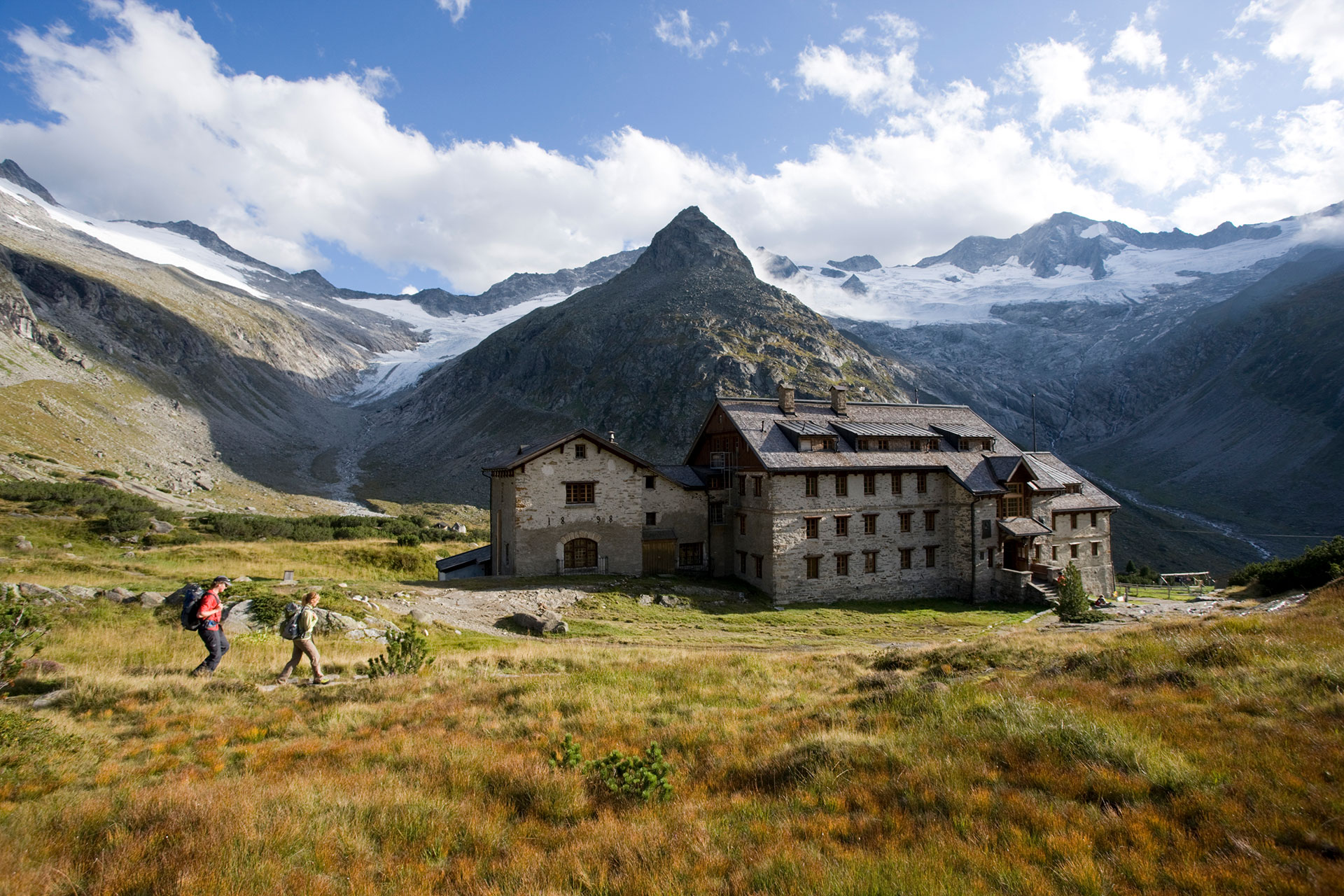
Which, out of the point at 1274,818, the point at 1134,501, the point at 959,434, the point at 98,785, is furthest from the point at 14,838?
the point at 1134,501

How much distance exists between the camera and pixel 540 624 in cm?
2622

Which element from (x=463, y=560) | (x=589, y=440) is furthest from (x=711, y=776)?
(x=463, y=560)

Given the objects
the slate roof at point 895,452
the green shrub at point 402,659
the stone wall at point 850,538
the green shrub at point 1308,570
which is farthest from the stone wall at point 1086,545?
the green shrub at point 402,659

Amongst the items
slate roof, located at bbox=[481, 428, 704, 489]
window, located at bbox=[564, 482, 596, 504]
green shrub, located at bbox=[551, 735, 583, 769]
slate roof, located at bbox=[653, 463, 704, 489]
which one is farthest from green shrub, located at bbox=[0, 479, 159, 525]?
green shrub, located at bbox=[551, 735, 583, 769]

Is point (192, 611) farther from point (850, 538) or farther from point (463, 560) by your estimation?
point (850, 538)

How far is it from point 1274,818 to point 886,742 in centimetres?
444

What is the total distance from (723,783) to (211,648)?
13.4m

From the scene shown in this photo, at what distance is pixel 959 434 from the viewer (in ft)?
144

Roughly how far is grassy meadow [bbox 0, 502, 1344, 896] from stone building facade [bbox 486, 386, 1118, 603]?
808 inches

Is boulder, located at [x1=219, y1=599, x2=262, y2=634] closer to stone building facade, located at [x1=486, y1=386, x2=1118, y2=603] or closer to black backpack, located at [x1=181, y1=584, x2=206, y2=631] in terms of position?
black backpack, located at [x1=181, y1=584, x2=206, y2=631]

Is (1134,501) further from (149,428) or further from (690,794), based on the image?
(149,428)

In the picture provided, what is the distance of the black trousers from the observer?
14.8 m

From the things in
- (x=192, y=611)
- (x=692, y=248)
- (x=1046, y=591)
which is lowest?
(x=1046, y=591)

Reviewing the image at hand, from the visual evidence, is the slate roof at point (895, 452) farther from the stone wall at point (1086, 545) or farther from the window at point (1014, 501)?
the window at point (1014, 501)
